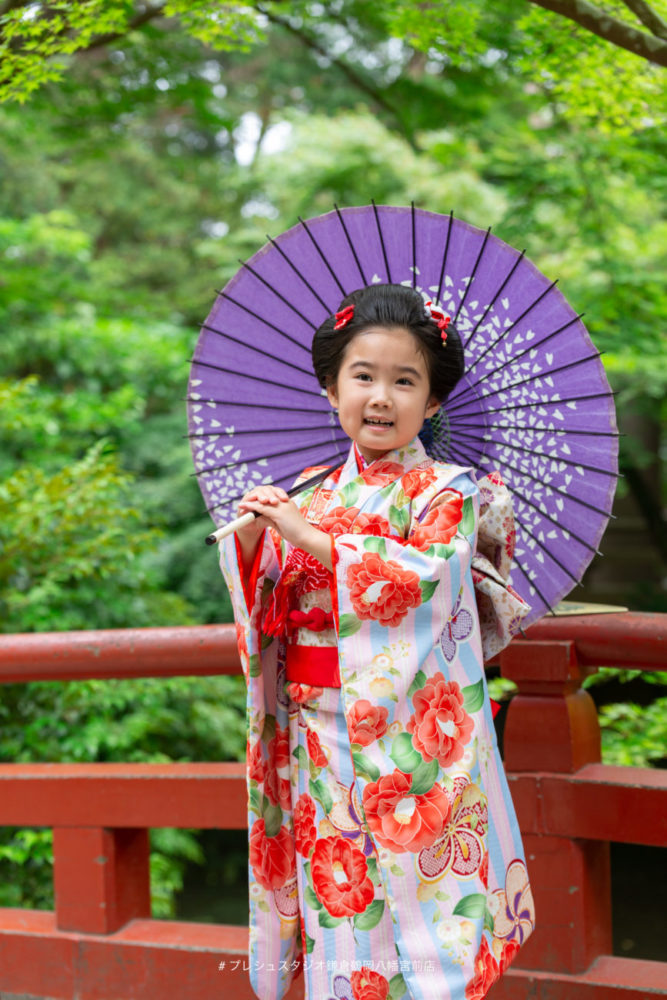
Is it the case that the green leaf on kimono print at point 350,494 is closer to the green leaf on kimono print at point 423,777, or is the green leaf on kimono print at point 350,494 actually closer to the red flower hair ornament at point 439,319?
the red flower hair ornament at point 439,319

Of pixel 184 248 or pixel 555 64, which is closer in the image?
pixel 555 64

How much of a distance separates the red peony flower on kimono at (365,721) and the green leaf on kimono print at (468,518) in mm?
332

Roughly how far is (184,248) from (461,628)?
13096 millimetres

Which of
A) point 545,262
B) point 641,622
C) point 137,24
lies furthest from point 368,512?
point 545,262

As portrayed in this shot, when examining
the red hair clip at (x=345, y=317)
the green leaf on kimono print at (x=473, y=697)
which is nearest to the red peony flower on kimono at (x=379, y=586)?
the green leaf on kimono print at (x=473, y=697)

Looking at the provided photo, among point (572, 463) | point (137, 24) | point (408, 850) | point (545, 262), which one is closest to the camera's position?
point (408, 850)

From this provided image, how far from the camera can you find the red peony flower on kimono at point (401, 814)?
5.17 feet

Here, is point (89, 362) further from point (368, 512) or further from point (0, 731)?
point (368, 512)

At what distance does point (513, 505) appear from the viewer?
6.10 ft

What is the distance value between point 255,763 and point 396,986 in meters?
0.45

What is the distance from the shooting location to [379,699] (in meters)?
1.58

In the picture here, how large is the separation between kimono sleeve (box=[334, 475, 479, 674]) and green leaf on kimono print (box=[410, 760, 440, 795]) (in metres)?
0.18

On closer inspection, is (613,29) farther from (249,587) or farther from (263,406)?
(249,587)

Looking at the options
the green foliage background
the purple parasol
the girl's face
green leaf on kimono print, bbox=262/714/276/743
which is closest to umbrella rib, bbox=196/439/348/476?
the purple parasol
